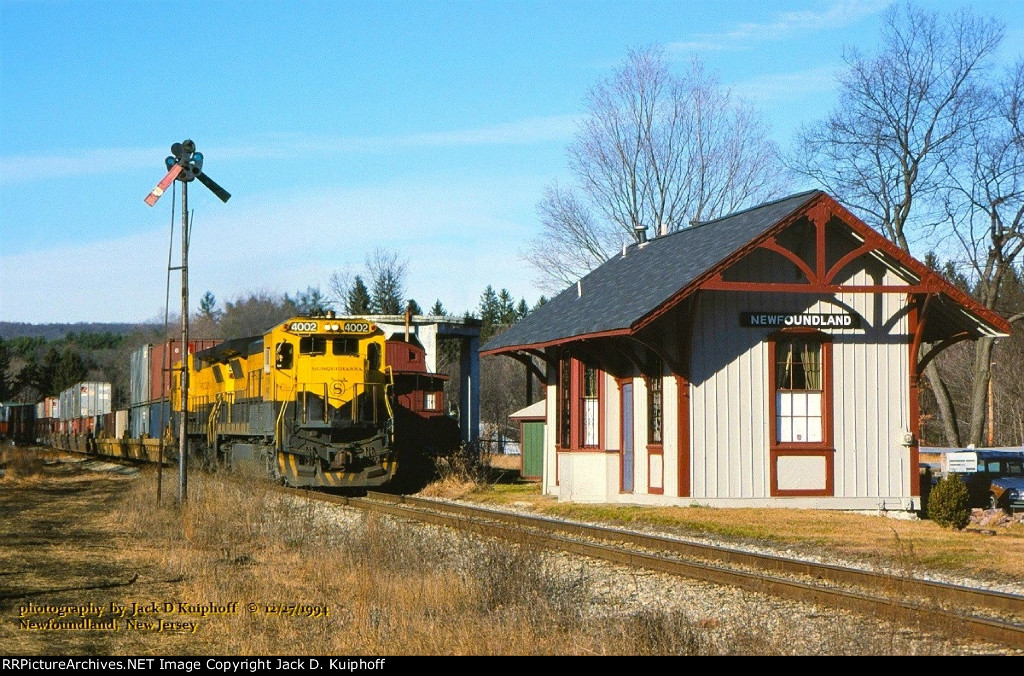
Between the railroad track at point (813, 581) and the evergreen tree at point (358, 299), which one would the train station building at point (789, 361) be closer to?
the railroad track at point (813, 581)

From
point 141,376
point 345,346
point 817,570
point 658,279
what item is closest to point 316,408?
point 345,346

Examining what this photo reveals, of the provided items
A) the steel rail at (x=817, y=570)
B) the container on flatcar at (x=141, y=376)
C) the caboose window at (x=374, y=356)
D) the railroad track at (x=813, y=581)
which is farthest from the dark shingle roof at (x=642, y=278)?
the container on flatcar at (x=141, y=376)

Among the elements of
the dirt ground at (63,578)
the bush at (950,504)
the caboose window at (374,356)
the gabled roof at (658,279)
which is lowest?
the dirt ground at (63,578)

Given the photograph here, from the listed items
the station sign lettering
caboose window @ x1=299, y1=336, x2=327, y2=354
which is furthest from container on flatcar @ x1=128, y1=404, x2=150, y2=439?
the station sign lettering

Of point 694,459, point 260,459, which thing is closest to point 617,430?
point 694,459

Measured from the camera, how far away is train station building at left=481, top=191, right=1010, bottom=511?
65.4ft

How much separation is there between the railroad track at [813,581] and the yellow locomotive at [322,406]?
17.9 ft

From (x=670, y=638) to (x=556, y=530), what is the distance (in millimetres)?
9297

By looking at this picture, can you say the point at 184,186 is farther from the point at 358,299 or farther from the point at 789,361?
the point at 358,299

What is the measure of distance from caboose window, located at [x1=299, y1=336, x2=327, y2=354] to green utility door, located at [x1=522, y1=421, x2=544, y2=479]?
41.8 feet

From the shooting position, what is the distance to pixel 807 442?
2041 centimetres

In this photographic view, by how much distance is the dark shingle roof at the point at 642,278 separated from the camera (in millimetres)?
20156

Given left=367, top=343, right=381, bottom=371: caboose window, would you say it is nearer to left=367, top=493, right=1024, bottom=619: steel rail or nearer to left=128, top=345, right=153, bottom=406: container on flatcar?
left=367, top=493, right=1024, bottom=619: steel rail

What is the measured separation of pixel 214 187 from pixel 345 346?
510 cm
